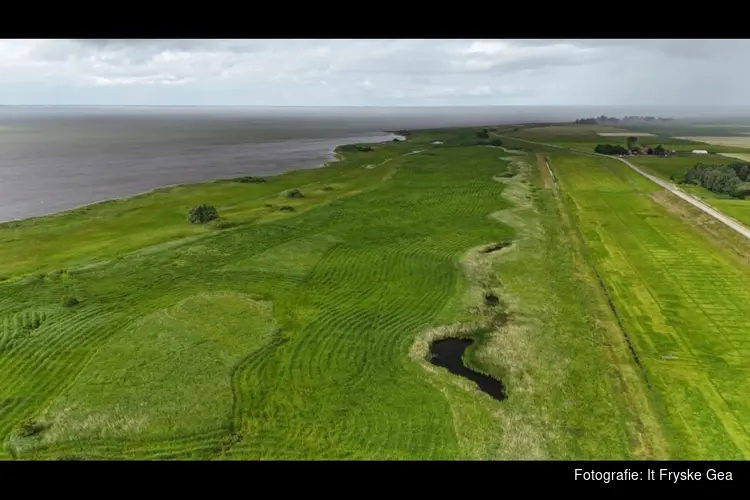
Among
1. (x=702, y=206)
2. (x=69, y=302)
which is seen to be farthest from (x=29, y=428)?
(x=702, y=206)

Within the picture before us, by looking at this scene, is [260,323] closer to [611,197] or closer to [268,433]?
[268,433]

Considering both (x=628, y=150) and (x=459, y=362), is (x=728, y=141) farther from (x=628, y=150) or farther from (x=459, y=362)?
(x=459, y=362)

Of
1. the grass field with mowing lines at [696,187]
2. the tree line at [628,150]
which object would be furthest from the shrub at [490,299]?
the tree line at [628,150]

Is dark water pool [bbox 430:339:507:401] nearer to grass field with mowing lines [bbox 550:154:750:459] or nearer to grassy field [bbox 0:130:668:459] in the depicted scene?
grassy field [bbox 0:130:668:459]

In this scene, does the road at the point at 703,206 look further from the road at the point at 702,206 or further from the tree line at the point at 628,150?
the tree line at the point at 628,150

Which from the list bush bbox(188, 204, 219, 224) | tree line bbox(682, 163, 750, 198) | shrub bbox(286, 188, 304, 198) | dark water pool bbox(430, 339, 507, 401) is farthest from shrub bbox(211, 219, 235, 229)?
tree line bbox(682, 163, 750, 198)

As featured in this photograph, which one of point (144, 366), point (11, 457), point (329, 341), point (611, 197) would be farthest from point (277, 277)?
point (611, 197)
